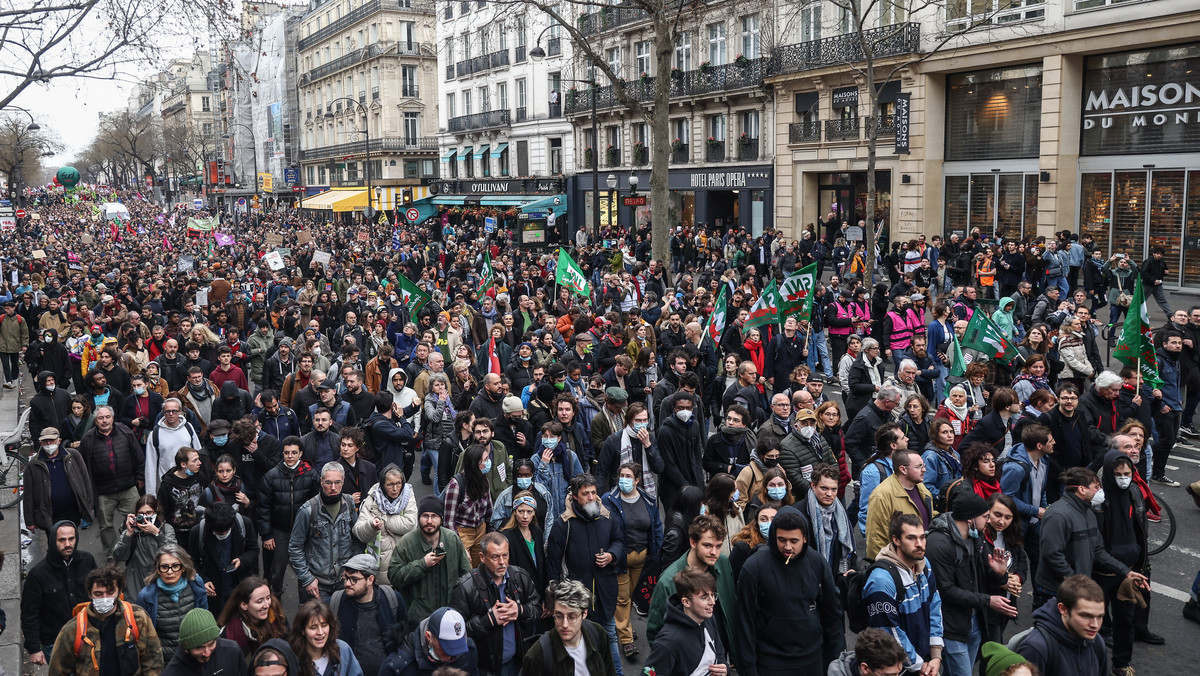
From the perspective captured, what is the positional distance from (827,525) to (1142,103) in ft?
66.9

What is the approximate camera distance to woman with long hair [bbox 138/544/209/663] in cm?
583

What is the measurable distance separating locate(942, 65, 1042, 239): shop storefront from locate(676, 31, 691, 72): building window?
1177 centimetres

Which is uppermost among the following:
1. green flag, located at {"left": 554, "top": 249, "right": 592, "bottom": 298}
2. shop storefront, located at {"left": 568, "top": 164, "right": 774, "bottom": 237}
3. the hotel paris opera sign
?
the hotel paris opera sign

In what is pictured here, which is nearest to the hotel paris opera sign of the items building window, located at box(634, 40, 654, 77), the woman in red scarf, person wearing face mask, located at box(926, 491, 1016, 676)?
the woman in red scarf

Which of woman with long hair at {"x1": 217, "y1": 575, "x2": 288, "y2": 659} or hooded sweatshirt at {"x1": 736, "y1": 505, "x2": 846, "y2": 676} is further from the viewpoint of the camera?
woman with long hair at {"x1": 217, "y1": 575, "x2": 288, "y2": 659}

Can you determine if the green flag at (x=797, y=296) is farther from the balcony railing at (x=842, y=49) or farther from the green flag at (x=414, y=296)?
the balcony railing at (x=842, y=49)

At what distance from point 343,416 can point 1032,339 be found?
7.23 m

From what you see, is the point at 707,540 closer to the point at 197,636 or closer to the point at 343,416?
the point at 197,636

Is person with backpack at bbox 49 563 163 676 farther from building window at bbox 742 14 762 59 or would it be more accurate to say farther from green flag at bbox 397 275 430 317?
building window at bbox 742 14 762 59

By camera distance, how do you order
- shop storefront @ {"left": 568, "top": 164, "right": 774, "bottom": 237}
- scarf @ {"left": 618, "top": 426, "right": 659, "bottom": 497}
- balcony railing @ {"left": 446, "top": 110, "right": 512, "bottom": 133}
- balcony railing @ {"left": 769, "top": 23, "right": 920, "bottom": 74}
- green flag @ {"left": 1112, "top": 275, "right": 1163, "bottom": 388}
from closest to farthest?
scarf @ {"left": 618, "top": 426, "right": 659, "bottom": 497}, green flag @ {"left": 1112, "top": 275, "right": 1163, "bottom": 388}, balcony railing @ {"left": 769, "top": 23, "right": 920, "bottom": 74}, shop storefront @ {"left": 568, "top": 164, "right": 774, "bottom": 237}, balcony railing @ {"left": 446, "top": 110, "right": 512, "bottom": 133}

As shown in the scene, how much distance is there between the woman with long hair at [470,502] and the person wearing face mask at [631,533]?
108 cm

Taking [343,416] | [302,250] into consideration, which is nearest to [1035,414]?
[343,416]

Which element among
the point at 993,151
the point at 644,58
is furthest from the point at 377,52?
the point at 993,151

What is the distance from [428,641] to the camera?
4887 millimetres
